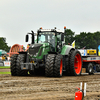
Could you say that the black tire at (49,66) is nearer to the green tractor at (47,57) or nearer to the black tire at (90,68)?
the green tractor at (47,57)

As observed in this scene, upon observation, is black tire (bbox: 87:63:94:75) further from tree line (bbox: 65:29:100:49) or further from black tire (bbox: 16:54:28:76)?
tree line (bbox: 65:29:100:49)

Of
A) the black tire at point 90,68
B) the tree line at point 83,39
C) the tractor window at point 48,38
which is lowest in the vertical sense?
the black tire at point 90,68

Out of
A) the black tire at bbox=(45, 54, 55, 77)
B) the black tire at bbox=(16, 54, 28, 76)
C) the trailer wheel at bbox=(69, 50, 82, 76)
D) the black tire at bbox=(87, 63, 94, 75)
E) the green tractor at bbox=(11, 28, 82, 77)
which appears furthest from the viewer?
the black tire at bbox=(87, 63, 94, 75)

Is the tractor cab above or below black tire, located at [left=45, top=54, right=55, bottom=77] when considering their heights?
above

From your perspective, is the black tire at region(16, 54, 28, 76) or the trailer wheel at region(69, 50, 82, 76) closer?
the black tire at region(16, 54, 28, 76)

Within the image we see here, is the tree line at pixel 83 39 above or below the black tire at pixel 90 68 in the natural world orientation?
above

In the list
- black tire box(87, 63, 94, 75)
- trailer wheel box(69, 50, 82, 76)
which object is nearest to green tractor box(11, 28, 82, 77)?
trailer wheel box(69, 50, 82, 76)

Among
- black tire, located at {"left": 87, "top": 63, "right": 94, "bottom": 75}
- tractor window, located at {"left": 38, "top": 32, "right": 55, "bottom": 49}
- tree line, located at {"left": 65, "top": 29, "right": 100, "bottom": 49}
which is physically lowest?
black tire, located at {"left": 87, "top": 63, "right": 94, "bottom": 75}

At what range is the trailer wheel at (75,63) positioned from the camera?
47.4 ft

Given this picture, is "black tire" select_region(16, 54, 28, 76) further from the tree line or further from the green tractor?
the tree line

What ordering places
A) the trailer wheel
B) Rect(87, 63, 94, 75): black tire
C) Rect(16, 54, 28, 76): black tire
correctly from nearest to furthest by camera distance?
Rect(16, 54, 28, 76): black tire, the trailer wheel, Rect(87, 63, 94, 75): black tire

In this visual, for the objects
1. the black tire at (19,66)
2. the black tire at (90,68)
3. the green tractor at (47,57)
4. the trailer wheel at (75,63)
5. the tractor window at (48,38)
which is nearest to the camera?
the green tractor at (47,57)

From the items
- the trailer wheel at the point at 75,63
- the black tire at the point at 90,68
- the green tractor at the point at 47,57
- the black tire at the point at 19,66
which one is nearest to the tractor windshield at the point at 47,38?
the green tractor at the point at 47,57

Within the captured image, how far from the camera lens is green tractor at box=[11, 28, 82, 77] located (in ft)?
42.4
